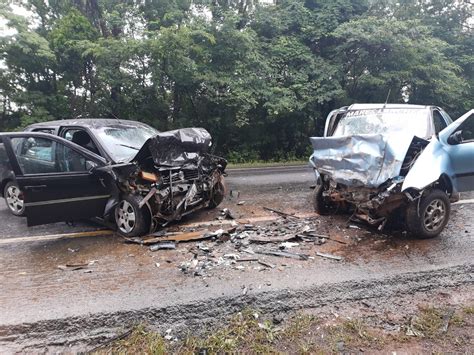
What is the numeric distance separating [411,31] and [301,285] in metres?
14.7

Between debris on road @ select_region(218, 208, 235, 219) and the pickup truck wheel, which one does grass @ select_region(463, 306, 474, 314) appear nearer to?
debris on road @ select_region(218, 208, 235, 219)

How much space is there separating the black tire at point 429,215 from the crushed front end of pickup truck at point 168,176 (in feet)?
10.4

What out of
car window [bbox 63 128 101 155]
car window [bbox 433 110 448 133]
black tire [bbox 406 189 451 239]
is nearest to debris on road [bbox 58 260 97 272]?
car window [bbox 63 128 101 155]

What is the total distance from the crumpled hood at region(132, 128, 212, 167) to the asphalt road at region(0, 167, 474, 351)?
130 centimetres

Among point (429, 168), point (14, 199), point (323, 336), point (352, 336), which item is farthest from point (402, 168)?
point (14, 199)

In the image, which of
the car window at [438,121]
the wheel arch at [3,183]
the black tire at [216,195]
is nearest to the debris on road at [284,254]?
the black tire at [216,195]

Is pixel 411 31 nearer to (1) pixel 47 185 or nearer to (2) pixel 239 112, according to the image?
(2) pixel 239 112

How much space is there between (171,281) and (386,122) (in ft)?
13.6

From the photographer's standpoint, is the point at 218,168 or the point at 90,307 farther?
the point at 218,168

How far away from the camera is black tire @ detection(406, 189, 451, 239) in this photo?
4.27 metres

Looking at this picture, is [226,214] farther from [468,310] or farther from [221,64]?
[221,64]

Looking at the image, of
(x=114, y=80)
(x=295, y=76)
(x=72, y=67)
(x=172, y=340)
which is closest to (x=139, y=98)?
(x=114, y=80)

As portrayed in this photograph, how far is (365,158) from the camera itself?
14.6ft

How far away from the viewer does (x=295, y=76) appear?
47.6 feet
